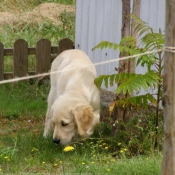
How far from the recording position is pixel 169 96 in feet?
14.0

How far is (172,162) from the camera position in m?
4.36

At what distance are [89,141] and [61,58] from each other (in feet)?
5.75

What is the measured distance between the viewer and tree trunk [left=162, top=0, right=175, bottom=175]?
4.10m

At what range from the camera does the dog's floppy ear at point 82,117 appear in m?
6.64

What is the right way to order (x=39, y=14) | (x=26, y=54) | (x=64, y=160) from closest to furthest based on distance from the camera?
(x=64, y=160), (x=26, y=54), (x=39, y=14)

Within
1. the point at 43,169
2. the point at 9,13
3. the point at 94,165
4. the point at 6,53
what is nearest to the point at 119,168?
the point at 94,165

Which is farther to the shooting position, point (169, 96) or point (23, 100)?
point (23, 100)

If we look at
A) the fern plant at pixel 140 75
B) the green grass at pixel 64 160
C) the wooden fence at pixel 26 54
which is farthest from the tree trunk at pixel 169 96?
the wooden fence at pixel 26 54

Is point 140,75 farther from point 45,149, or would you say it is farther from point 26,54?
point 26,54

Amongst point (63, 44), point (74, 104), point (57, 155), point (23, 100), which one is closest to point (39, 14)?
point (63, 44)

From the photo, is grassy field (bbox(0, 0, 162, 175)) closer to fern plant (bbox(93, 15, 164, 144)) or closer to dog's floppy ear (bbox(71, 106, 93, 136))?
dog's floppy ear (bbox(71, 106, 93, 136))

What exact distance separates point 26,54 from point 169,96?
784 centimetres

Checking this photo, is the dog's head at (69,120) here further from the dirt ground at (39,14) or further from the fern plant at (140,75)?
the dirt ground at (39,14)

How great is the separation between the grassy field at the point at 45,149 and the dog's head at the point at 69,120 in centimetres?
16
